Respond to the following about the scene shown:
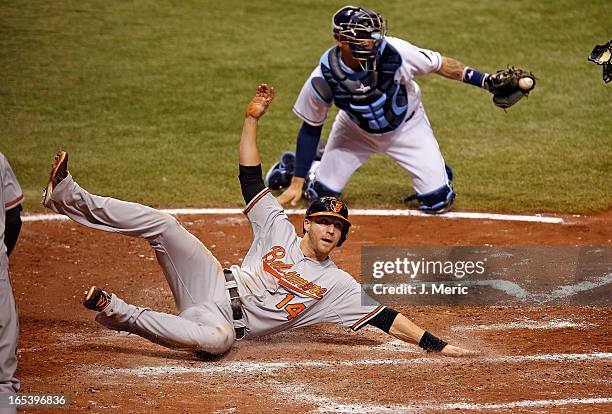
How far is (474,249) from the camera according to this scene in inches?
345

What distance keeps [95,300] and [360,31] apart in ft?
11.5

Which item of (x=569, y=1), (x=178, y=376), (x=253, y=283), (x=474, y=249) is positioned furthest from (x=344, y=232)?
(x=569, y=1)

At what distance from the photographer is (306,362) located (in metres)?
6.51

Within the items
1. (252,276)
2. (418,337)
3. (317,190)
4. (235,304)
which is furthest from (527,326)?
(317,190)

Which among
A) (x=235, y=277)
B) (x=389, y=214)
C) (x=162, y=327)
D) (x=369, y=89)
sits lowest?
(x=389, y=214)

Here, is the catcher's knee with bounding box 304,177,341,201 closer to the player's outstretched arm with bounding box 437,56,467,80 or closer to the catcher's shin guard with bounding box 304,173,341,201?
the catcher's shin guard with bounding box 304,173,341,201

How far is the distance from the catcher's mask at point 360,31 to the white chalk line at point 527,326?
2.60 meters

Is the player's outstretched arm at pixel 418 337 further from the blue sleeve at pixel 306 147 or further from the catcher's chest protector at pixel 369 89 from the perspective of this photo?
the blue sleeve at pixel 306 147

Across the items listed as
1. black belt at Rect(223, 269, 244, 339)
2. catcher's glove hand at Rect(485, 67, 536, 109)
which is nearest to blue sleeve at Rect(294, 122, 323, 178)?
catcher's glove hand at Rect(485, 67, 536, 109)

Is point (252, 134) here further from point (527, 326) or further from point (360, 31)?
point (527, 326)

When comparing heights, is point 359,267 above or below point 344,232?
below

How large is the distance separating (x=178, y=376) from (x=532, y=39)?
9473 mm

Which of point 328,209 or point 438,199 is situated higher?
point 328,209

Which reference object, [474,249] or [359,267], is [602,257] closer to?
[474,249]
